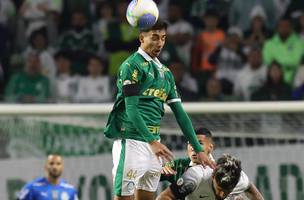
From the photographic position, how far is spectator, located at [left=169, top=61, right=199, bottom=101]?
1427 centimetres

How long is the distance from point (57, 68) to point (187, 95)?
6.18ft

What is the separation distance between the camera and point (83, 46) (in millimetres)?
15477

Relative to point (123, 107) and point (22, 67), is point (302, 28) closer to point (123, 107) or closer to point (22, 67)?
point (22, 67)

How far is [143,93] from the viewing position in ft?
25.9

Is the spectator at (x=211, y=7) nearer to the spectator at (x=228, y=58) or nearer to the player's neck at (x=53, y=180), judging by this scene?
the spectator at (x=228, y=58)

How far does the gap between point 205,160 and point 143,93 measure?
1.92 feet

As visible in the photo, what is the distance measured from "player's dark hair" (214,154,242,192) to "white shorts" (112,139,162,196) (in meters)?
0.40

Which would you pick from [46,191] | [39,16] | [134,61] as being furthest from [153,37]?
[39,16]

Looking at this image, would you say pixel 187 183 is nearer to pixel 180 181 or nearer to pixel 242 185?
pixel 180 181

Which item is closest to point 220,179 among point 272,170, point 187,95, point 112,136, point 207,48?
point 112,136

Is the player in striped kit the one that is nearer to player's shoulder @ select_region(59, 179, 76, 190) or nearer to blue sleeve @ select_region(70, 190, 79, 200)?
blue sleeve @ select_region(70, 190, 79, 200)

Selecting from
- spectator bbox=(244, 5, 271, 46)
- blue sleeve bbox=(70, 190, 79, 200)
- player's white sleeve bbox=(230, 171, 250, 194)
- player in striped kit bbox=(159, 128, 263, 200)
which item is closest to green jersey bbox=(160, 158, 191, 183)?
player in striped kit bbox=(159, 128, 263, 200)

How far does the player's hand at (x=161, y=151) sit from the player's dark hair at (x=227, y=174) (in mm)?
426

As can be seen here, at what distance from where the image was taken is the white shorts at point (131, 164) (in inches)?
312
